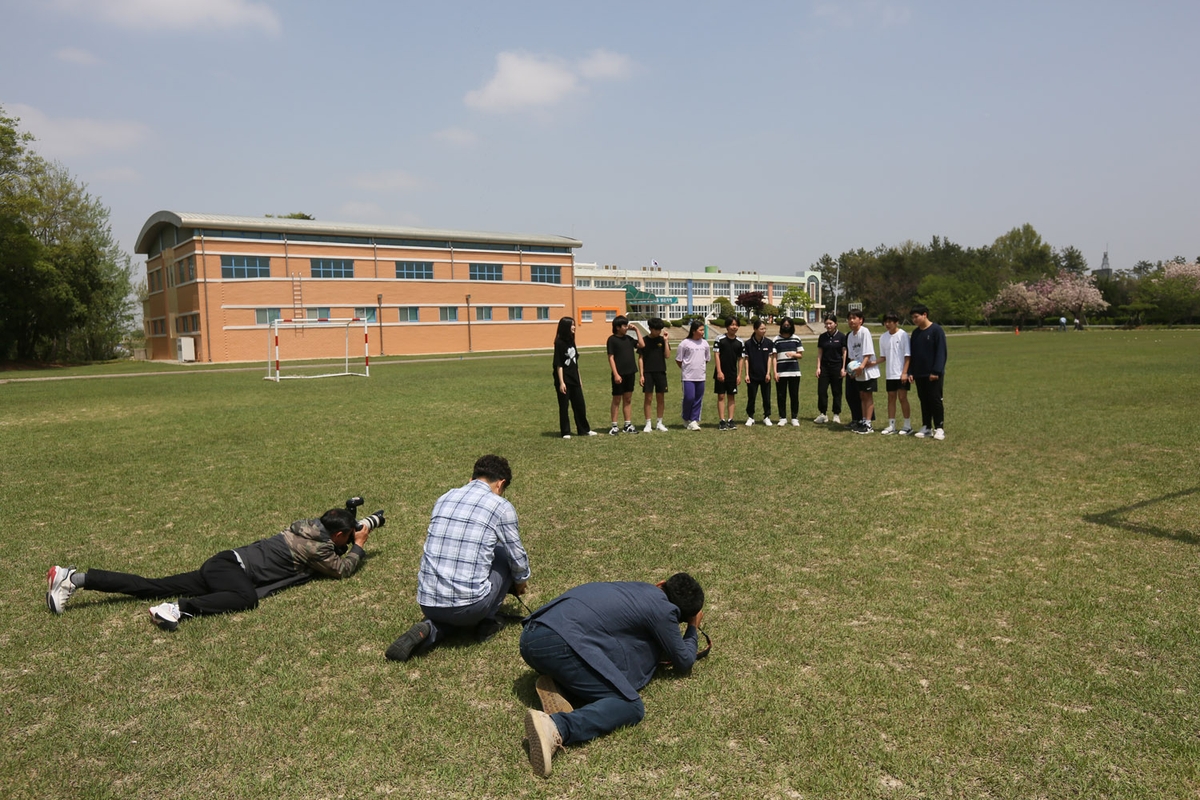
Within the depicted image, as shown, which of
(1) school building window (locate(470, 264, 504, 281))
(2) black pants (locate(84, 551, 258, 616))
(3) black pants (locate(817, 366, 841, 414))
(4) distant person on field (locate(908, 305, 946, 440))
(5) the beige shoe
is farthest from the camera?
(1) school building window (locate(470, 264, 504, 281))

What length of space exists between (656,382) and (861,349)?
3443 mm

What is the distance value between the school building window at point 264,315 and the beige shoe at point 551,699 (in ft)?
161

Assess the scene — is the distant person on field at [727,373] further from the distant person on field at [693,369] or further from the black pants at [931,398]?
the black pants at [931,398]

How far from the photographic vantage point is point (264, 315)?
159 ft

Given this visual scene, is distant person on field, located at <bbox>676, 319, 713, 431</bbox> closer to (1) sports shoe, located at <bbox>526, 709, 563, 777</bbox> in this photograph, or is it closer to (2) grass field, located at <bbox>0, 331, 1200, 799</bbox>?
(2) grass field, located at <bbox>0, 331, 1200, 799</bbox>

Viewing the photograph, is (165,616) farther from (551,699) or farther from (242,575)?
(551,699)

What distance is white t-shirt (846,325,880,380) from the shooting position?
40.9ft

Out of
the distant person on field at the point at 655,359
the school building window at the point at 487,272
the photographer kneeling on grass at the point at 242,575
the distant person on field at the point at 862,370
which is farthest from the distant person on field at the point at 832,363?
the school building window at the point at 487,272

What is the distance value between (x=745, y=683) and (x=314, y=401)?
16.9 metres

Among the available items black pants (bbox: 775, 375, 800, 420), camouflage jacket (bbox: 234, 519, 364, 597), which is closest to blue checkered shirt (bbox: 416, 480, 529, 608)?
camouflage jacket (bbox: 234, 519, 364, 597)

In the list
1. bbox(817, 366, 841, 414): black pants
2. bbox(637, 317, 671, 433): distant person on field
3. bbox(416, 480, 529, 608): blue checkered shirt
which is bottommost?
bbox(416, 480, 529, 608): blue checkered shirt

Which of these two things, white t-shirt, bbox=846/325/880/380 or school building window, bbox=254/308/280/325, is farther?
school building window, bbox=254/308/280/325

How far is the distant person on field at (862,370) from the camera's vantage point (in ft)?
40.8

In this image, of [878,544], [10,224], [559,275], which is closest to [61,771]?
[878,544]
